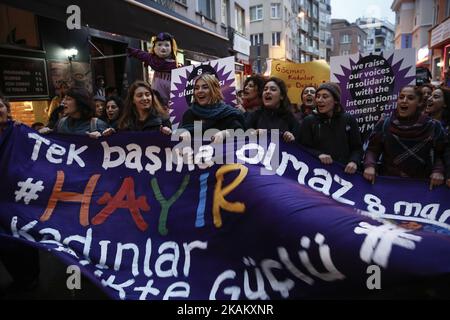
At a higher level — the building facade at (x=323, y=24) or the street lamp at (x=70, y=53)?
the building facade at (x=323, y=24)

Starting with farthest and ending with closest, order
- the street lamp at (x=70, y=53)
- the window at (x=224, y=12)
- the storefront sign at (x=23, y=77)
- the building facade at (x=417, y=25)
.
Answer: the building facade at (x=417, y=25), the window at (x=224, y=12), the street lamp at (x=70, y=53), the storefront sign at (x=23, y=77)

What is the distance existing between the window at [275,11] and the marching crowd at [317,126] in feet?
113

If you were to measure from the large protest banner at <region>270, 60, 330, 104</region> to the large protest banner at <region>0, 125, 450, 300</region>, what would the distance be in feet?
13.2

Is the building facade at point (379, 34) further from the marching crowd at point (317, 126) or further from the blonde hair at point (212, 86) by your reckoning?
the blonde hair at point (212, 86)

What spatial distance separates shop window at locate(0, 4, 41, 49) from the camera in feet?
20.7

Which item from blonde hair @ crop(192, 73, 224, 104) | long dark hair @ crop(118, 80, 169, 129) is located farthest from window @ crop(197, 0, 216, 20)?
blonde hair @ crop(192, 73, 224, 104)

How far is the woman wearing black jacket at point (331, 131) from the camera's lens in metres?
3.33

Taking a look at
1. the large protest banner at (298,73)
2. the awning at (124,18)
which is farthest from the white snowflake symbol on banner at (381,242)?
the large protest banner at (298,73)

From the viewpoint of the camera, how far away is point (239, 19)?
65.9 ft

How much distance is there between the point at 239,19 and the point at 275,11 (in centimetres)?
1770

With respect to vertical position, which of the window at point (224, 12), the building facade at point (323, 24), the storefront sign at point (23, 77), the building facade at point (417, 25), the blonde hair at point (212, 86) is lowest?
the blonde hair at point (212, 86)

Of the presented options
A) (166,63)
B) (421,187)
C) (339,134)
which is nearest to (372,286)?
(421,187)

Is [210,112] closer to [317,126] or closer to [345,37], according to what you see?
[317,126]

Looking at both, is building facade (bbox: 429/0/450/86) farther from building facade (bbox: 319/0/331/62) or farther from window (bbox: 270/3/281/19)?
building facade (bbox: 319/0/331/62)
